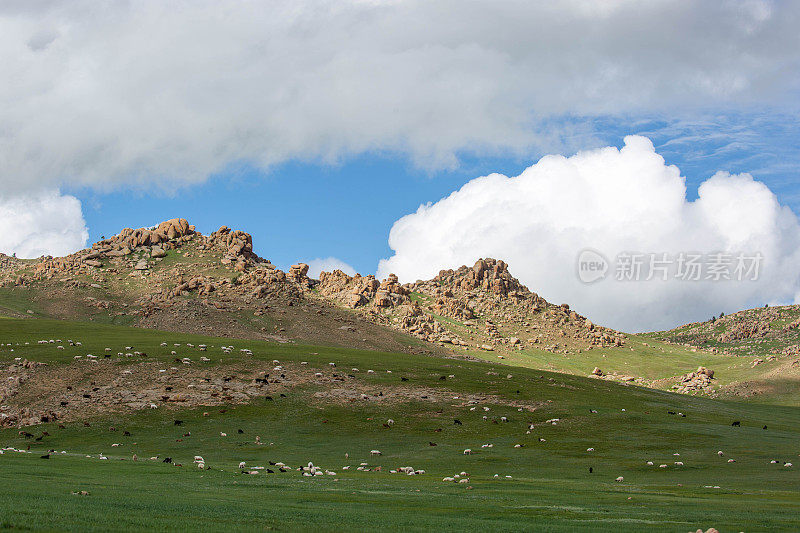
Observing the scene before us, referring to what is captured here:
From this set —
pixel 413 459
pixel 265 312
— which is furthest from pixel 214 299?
pixel 413 459

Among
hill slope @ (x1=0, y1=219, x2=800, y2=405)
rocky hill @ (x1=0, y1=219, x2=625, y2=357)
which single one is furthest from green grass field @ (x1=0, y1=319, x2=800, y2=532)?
rocky hill @ (x1=0, y1=219, x2=625, y2=357)

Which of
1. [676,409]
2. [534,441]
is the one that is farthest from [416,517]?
[676,409]

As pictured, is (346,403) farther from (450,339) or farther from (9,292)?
(9,292)

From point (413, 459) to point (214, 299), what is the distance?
123 metres

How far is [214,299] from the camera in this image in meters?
162

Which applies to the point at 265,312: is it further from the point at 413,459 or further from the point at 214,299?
the point at 413,459

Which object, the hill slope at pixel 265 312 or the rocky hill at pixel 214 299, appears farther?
the rocky hill at pixel 214 299

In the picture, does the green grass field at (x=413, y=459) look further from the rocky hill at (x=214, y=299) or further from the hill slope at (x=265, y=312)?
the rocky hill at (x=214, y=299)

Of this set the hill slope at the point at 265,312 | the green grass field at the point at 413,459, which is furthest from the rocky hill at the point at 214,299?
the green grass field at the point at 413,459

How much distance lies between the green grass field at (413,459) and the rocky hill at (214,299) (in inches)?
2124

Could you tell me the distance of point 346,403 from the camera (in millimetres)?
65438

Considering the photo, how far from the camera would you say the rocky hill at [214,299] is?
5930 inches

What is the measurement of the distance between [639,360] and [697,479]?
157420mm

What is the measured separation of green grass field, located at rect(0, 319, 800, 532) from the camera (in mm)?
21453
